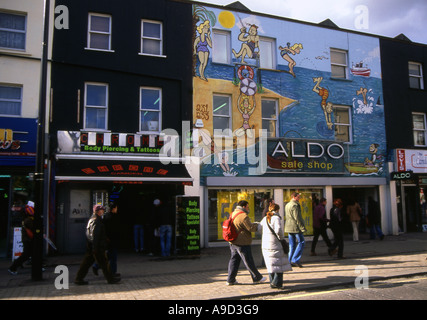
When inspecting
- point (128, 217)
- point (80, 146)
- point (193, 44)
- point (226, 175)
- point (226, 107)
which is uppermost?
point (193, 44)

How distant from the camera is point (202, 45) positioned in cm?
1478

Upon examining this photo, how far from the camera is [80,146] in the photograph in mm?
12398

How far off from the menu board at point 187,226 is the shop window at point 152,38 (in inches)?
246

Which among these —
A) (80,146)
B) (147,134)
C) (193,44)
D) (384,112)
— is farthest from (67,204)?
(384,112)

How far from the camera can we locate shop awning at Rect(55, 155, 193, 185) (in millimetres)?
11516

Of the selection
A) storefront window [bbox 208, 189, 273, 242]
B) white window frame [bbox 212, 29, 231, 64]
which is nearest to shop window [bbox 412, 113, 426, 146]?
storefront window [bbox 208, 189, 273, 242]

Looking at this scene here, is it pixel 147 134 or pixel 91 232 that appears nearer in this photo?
pixel 91 232

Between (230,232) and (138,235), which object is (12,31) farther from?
(230,232)

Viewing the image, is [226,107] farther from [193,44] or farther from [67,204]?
[67,204]

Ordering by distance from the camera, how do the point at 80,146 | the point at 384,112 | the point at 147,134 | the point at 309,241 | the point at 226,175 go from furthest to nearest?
the point at 384,112 → the point at 309,241 → the point at 226,175 → the point at 147,134 → the point at 80,146

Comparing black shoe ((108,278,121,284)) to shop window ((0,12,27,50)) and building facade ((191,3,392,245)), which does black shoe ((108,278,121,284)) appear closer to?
building facade ((191,3,392,245))

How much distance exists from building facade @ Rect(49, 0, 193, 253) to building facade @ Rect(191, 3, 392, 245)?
1.11 metres

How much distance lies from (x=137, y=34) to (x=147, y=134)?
4048mm
